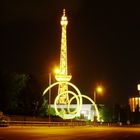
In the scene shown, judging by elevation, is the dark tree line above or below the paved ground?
above

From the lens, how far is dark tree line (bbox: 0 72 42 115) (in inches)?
3265

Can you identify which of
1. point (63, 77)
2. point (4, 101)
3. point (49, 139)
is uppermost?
point (63, 77)

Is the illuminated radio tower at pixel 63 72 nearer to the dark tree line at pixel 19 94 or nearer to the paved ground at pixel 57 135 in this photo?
the dark tree line at pixel 19 94

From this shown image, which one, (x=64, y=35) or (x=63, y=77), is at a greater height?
(x=64, y=35)

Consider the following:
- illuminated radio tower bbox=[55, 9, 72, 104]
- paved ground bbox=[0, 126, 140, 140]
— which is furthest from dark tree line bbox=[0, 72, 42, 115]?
illuminated radio tower bbox=[55, 9, 72, 104]

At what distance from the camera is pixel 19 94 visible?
9200 centimetres

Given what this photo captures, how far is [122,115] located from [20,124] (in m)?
86.0

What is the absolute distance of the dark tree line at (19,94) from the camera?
82938mm

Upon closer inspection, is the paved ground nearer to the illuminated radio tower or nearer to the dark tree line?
the dark tree line

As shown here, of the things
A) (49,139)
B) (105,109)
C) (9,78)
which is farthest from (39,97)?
(49,139)

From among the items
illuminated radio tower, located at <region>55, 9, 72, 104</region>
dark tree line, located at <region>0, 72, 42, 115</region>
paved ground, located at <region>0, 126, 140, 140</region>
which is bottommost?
paved ground, located at <region>0, 126, 140, 140</region>

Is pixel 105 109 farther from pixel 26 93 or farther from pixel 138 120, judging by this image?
pixel 26 93

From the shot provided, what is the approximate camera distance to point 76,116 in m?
130

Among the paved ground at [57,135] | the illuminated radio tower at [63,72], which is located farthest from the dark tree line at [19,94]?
the illuminated radio tower at [63,72]
